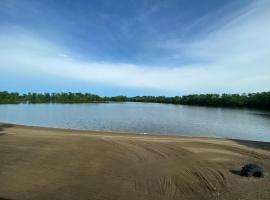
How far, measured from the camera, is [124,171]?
30.4 feet

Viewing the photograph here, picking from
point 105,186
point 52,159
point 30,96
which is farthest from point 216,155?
point 30,96

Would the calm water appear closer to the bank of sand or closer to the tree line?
the bank of sand

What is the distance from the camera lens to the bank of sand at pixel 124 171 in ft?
23.7

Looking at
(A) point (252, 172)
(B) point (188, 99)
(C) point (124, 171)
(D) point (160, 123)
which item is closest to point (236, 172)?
(A) point (252, 172)

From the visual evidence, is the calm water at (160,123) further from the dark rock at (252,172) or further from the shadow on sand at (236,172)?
the dark rock at (252,172)

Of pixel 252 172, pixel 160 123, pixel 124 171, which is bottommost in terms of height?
pixel 160 123

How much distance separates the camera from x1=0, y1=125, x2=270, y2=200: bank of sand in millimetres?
7219

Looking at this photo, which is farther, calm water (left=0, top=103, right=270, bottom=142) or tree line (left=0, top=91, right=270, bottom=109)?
tree line (left=0, top=91, right=270, bottom=109)

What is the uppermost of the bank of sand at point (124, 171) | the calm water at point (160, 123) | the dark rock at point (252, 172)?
the dark rock at point (252, 172)

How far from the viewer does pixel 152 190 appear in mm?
7480

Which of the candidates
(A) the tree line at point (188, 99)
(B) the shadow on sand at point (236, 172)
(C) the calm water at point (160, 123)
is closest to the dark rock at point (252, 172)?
(B) the shadow on sand at point (236, 172)

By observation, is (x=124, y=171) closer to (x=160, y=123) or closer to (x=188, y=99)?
(x=160, y=123)

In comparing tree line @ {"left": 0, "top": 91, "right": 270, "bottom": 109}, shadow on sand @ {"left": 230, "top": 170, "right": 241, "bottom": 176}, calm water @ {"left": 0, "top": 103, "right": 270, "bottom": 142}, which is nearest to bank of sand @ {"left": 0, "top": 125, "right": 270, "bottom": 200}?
shadow on sand @ {"left": 230, "top": 170, "right": 241, "bottom": 176}

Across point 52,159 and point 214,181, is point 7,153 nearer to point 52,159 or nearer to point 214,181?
point 52,159
